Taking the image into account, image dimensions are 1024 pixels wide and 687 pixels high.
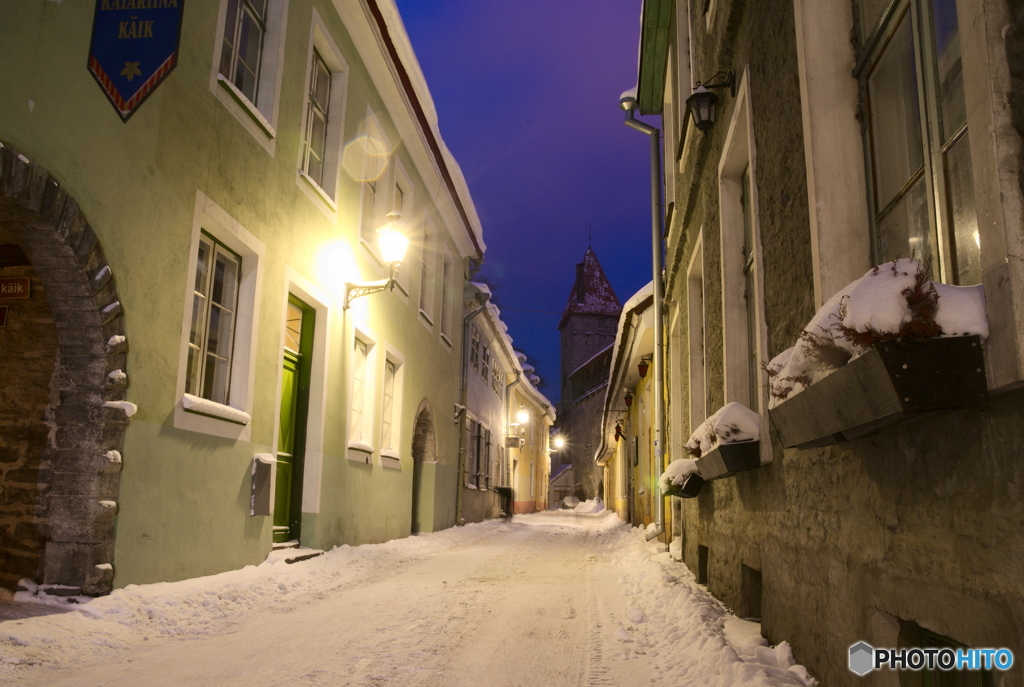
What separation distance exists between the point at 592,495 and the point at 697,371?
151 feet

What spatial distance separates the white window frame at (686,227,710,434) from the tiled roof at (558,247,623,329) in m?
55.3

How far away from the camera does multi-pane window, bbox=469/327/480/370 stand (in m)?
20.2

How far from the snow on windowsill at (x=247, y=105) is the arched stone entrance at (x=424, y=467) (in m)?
7.25

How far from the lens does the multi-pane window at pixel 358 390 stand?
10.3m

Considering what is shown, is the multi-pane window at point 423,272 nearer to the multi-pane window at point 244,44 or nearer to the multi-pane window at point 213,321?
the multi-pane window at point 244,44

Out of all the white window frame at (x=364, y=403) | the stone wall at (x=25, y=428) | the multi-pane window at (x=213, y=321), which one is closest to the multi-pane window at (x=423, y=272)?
the white window frame at (x=364, y=403)

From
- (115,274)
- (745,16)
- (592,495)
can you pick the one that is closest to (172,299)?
(115,274)

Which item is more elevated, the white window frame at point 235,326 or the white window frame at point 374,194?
the white window frame at point 374,194

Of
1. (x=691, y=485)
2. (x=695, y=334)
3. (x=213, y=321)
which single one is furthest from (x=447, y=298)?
(x=691, y=485)

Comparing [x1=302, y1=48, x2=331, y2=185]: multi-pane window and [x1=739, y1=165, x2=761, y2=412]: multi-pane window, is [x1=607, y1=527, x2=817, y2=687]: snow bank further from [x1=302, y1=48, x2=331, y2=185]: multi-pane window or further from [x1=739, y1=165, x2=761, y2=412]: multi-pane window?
[x1=302, y1=48, x2=331, y2=185]: multi-pane window

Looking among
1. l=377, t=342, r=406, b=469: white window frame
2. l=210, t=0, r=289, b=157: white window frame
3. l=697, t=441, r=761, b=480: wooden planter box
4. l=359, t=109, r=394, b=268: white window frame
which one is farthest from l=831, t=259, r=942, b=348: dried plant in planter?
l=377, t=342, r=406, b=469: white window frame

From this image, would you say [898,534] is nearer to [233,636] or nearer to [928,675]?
[928,675]

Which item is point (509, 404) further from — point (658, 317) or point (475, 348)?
point (658, 317)

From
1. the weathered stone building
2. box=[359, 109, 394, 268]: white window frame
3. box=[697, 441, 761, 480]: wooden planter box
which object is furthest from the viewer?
box=[359, 109, 394, 268]: white window frame
